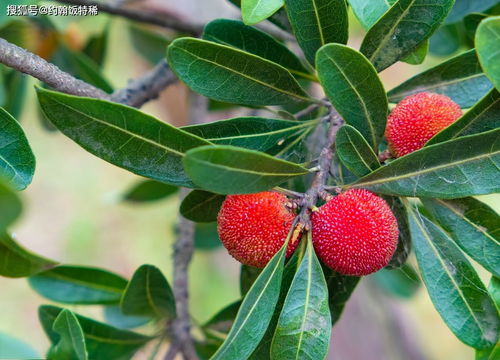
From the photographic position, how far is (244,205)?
673 mm

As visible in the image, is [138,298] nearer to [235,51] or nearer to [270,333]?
[270,333]

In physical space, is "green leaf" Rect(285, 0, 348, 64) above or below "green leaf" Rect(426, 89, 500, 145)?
above

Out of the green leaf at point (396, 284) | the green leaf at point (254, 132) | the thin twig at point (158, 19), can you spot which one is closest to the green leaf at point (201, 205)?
the green leaf at point (254, 132)

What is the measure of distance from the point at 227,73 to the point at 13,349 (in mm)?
494

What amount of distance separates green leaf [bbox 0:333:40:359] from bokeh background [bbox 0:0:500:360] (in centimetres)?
156

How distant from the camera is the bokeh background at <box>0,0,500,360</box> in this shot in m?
2.48

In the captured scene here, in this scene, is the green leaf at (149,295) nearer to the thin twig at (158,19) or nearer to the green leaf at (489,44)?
the green leaf at (489,44)

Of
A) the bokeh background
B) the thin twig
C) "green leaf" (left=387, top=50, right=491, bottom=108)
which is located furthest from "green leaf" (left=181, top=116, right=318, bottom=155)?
the bokeh background

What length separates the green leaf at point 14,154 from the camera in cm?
66

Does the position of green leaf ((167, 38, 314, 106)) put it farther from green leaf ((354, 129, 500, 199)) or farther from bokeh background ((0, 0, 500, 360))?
bokeh background ((0, 0, 500, 360))

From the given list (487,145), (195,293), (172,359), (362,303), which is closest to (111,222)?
(195,293)

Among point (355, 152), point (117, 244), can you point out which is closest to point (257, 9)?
point (355, 152)

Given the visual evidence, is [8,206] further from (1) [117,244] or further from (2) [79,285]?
(1) [117,244]

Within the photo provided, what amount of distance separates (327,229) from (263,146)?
0.54 ft
